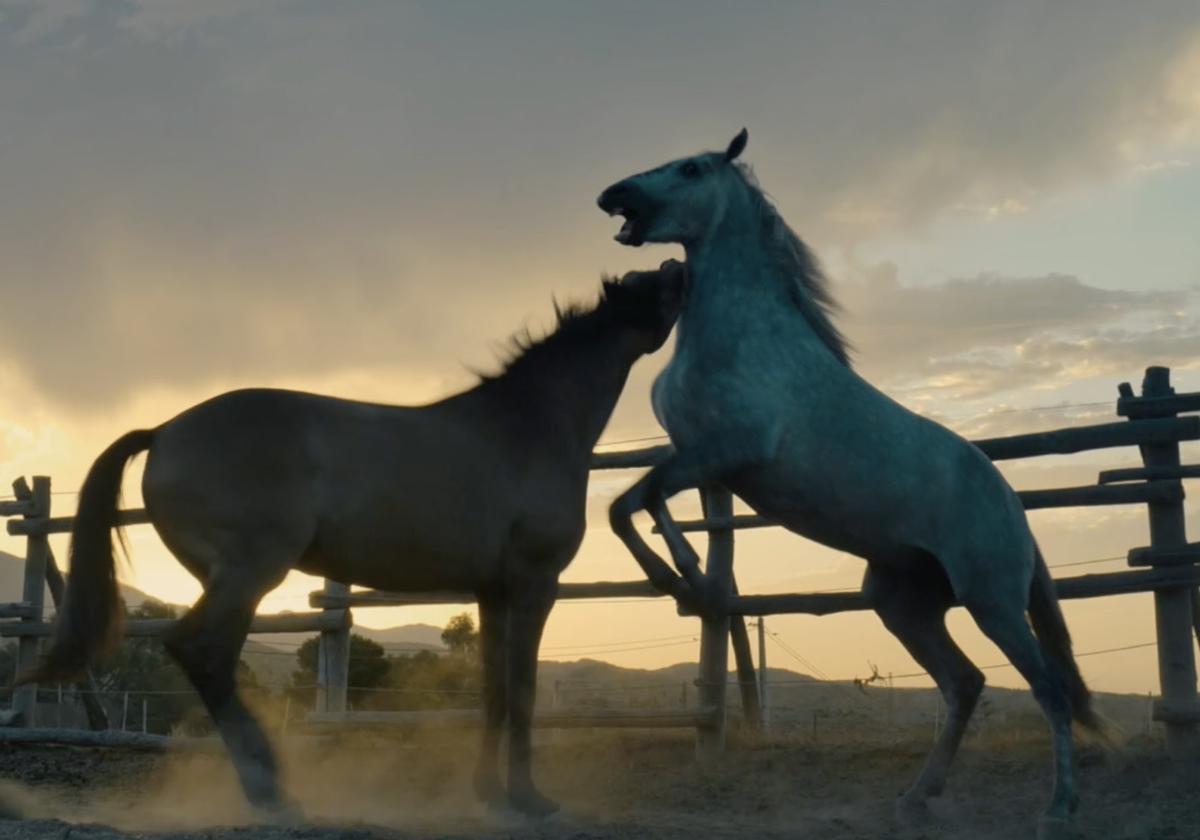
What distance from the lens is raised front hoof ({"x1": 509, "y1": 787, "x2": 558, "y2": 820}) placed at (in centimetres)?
559

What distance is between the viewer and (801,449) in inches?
198

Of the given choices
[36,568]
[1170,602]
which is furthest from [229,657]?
[36,568]

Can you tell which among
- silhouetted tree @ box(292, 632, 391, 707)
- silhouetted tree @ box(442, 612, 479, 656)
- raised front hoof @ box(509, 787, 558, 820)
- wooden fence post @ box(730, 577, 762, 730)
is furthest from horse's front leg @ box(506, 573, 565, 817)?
silhouetted tree @ box(442, 612, 479, 656)

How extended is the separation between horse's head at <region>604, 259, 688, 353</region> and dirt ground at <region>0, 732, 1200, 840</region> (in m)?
2.23

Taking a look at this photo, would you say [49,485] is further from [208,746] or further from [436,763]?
[436,763]

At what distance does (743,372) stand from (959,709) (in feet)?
5.91

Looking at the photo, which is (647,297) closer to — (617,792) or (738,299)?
(738,299)

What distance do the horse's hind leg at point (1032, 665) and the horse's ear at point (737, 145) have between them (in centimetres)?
203

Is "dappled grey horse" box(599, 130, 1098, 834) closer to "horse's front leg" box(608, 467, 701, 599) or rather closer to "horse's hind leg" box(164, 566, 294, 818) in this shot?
"horse's front leg" box(608, 467, 701, 599)

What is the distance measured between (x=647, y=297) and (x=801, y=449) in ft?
4.72

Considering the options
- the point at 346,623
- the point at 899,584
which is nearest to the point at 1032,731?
the point at 899,584

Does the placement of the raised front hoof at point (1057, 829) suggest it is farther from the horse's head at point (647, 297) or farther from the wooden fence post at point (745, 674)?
the wooden fence post at point (745, 674)

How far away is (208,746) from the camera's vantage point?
27.9 feet

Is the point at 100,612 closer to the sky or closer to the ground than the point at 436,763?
closer to the sky
